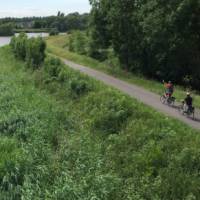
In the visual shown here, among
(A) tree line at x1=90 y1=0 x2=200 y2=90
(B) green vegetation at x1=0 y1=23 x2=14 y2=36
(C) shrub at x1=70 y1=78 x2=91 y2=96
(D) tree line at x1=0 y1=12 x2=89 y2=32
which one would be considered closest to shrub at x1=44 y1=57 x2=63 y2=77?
(C) shrub at x1=70 y1=78 x2=91 y2=96

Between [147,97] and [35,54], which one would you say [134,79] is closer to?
[147,97]

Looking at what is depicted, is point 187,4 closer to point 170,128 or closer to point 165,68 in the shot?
point 165,68

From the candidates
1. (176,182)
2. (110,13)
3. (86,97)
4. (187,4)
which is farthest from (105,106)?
(110,13)

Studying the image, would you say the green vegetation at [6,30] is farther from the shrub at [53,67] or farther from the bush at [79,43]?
the shrub at [53,67]

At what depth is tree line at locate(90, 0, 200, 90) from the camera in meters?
29.3

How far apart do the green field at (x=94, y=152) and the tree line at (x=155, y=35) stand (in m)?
9.60

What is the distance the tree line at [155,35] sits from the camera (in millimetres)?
29328

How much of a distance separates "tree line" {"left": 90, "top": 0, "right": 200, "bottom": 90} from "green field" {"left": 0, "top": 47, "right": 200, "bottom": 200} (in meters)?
9.60

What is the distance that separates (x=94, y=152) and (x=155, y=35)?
17.5 metres

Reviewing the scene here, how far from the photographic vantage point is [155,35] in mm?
30750

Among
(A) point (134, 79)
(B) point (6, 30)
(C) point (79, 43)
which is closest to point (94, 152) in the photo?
(A) point (134, 79)

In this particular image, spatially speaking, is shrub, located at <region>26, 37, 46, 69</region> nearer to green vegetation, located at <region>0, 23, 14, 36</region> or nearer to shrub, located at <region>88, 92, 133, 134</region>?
shrub, located at <region>88, 92, 133, 134</region>

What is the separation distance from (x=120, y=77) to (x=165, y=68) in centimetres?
343

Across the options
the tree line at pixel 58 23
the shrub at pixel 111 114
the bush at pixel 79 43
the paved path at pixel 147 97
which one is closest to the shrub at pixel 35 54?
the paved path at pixel 147 97
